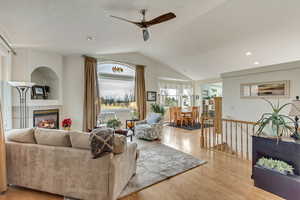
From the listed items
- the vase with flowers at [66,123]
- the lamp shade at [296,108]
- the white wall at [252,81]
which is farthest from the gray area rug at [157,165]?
the vase with flowers at [66,123]

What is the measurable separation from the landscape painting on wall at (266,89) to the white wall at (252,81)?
0.28 feet

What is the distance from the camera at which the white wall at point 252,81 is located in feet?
11.2

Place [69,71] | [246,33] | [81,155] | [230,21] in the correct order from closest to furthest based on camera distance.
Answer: [81,155], [230,21], [246,33], [69,71]

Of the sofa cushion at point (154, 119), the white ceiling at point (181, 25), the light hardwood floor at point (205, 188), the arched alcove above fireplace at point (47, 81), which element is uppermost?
the white ceiling at point (181, 25)

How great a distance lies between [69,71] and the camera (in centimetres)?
522

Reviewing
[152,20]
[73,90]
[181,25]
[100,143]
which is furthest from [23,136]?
[181,25]

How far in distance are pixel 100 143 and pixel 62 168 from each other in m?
0.69

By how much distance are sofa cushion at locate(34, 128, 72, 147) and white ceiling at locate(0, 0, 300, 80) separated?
6.20ft

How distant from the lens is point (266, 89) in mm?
3828

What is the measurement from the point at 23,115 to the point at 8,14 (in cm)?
269

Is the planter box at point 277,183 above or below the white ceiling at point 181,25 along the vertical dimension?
below

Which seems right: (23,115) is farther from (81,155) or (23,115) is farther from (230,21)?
(230,21)

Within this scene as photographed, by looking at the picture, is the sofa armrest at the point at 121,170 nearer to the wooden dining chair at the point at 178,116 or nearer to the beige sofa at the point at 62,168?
the beige sofa at the point at 62,168

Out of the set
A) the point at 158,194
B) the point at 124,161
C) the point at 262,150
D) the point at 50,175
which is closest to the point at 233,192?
the point at 262,150
